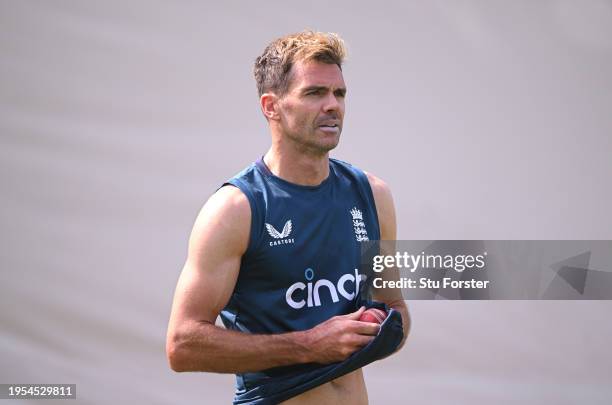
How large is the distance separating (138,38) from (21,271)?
0.97 metres

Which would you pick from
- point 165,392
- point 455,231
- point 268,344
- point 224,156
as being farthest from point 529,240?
point 268,344

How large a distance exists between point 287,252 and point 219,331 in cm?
25

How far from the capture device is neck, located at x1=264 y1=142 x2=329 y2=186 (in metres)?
2.45

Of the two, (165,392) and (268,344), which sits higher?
(165,392)

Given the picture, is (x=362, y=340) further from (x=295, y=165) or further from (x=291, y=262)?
(x=295, y=165)

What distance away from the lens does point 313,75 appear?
7.91 ft

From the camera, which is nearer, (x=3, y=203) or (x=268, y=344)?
(x=268, y=344)

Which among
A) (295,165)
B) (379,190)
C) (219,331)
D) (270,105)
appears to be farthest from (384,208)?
(219,331)

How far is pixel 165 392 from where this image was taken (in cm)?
377

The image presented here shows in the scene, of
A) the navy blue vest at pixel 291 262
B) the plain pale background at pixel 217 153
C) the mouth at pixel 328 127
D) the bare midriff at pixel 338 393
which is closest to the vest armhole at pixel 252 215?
the navy blue vest at pixel 291 262

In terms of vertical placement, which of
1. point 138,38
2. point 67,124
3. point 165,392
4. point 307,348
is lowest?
point 307,348

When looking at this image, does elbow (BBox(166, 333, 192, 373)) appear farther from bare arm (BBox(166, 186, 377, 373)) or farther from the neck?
the neck

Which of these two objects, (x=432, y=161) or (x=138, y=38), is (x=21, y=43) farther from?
(x=432, y=161)

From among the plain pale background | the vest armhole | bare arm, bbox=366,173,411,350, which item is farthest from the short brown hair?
the plain pale background
